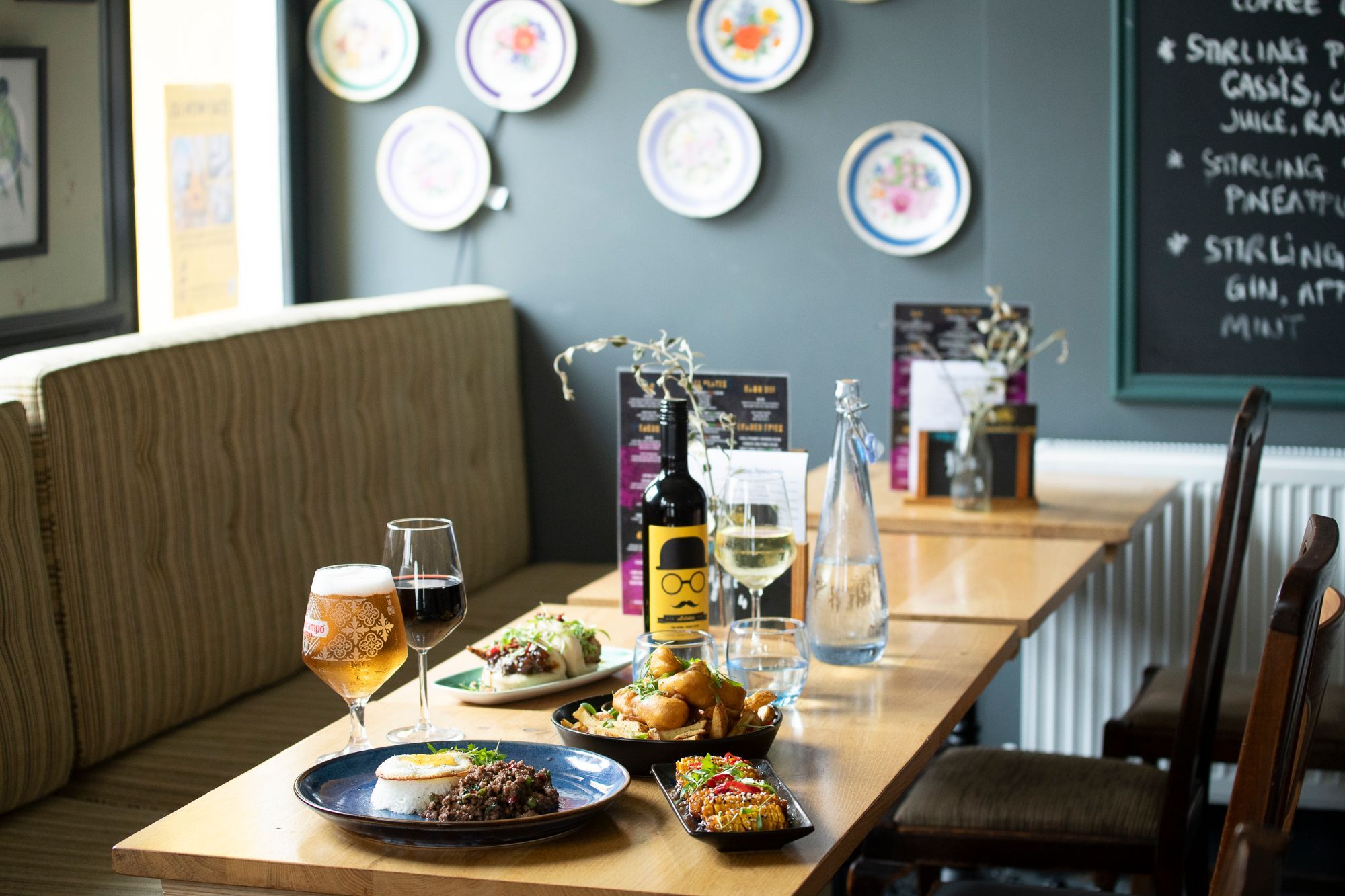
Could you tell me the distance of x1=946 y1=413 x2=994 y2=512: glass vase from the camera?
2908 mm

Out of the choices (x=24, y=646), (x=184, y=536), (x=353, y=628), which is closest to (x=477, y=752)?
(x=353, y=628)

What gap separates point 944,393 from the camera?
3.00 meters

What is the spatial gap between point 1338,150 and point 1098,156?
1.77ft

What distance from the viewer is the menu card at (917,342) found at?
3.10 metres

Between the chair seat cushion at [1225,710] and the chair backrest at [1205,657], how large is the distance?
378 millimetres

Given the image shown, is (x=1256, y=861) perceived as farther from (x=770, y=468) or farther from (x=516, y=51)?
(x=516, y=51)

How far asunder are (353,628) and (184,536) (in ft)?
4.98

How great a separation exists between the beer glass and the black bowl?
7.7 inches

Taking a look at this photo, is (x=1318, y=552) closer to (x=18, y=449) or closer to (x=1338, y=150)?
(x=18, y=449)

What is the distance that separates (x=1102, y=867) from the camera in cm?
207

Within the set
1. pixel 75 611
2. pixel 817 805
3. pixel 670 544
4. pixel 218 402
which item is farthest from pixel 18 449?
pixel 817 805

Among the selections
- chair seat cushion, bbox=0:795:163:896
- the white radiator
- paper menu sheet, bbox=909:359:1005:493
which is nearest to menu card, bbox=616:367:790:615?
chair seat cushion, bbox=0:795:163:896

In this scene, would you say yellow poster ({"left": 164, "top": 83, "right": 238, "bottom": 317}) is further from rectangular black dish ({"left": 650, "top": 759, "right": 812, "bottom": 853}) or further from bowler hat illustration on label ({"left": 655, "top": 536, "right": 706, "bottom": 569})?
rectangular black dish ({"left": 650, "top": 759, "right": 812, "bottom": 853})

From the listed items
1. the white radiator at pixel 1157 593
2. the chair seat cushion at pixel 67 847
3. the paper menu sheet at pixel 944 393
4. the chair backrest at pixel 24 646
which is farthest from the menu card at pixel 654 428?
the white radiator at pixel 1157 593
